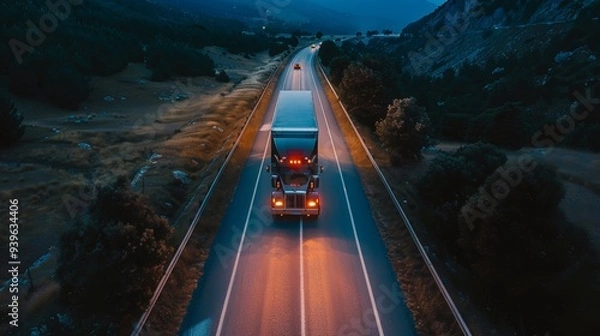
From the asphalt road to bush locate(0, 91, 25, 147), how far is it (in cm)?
2006

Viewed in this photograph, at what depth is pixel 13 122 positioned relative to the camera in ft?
115

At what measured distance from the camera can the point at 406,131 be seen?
33250mm

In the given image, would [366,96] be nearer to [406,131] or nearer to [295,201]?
[406,131]

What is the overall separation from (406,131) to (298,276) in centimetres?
1801

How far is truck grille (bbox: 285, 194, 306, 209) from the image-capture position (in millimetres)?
23375

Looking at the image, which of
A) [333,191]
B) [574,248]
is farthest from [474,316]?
[333,191]

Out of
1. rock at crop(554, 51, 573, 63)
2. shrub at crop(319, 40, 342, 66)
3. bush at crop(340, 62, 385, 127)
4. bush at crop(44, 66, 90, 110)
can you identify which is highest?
shrub at crop(319, 40, 342, 66)

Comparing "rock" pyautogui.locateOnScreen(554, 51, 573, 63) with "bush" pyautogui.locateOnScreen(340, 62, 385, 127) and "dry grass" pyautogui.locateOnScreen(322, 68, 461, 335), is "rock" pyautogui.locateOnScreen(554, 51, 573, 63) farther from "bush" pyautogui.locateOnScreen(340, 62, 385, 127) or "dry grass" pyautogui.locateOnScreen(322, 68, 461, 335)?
"dry grass" pyautogui.locateOnScreen(322, 68, 461, 335)

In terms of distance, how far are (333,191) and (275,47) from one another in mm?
110242

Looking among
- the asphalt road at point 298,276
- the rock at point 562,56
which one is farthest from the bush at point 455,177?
the rock at point 562,56

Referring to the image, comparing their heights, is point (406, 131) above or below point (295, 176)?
above

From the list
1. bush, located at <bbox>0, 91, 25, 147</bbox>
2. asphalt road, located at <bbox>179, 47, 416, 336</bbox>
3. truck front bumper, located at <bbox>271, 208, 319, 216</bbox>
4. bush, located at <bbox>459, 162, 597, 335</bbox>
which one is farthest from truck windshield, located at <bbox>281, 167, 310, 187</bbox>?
bush, located at <bbox>0, 91, 25, 147</bbox>

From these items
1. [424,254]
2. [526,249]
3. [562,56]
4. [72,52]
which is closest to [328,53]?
[562,56]

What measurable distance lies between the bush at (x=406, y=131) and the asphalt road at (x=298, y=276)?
6.90 meters
